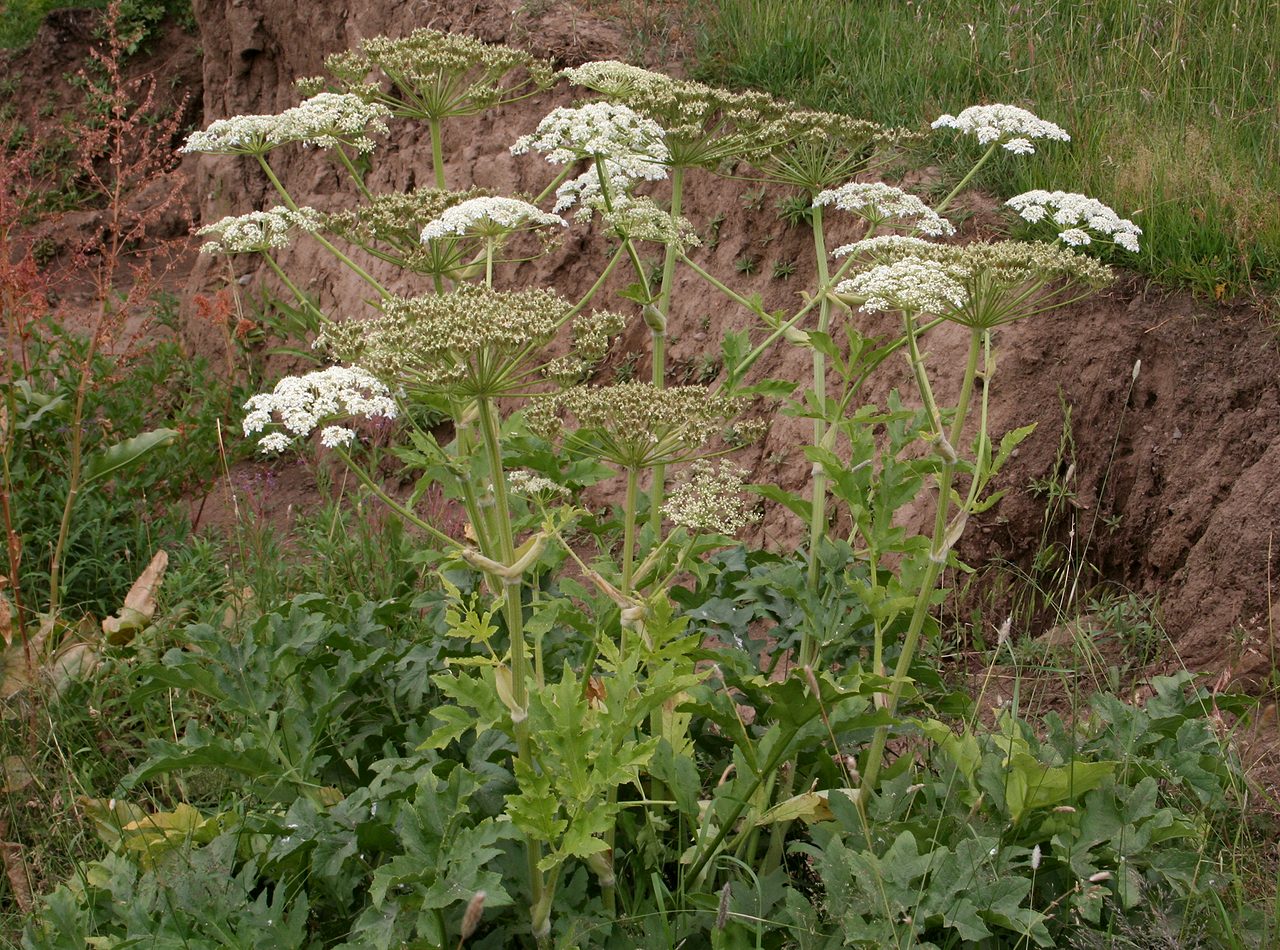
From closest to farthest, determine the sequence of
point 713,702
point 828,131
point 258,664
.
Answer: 1. point 713,702
2. point 258,664
3. point 828,131

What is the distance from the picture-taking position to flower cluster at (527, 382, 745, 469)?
2.75 metres

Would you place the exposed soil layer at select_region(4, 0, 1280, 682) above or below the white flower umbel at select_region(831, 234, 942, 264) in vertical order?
below

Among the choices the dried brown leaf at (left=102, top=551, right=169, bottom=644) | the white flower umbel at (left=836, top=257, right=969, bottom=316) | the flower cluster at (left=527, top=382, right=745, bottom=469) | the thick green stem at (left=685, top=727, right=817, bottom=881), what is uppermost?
the white flower umbel at (left=836, top=257, right=969, bottom=316)

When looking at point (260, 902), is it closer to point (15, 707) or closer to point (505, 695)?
point (505, 695)

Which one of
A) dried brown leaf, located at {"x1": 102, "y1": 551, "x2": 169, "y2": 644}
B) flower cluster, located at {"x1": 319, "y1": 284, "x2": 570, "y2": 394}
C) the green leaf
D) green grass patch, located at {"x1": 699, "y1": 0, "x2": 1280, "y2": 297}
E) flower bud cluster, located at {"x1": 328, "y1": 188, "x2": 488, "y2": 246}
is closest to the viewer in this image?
flower cluster, located at {"x1": 319, "y1": 284, "x2": 570, "y2": 394}

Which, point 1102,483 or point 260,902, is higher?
point 260,902

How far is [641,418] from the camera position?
2756mm

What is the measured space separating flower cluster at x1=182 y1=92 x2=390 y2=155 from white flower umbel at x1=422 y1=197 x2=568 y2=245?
0.57 metres

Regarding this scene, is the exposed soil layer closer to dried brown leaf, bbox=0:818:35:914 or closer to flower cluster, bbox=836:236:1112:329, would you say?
flower cluster, bbox=836:236:1112:329

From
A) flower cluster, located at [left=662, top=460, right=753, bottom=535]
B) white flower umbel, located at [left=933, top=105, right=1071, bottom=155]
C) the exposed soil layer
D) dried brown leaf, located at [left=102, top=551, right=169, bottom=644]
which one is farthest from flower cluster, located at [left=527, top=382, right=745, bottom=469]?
dried brown leaf, located at [left=102, top=551, right=169, bottom=644]

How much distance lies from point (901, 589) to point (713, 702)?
0.56 metres

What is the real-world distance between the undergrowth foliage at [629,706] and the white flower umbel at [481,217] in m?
0.01

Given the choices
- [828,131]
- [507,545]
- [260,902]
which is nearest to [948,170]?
[828,131]

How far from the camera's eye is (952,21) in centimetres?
664
